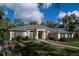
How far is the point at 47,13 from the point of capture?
36031 millimetres

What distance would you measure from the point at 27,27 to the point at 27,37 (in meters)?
0.17

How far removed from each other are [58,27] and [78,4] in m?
0.52

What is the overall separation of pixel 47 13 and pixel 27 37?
20.6 inches

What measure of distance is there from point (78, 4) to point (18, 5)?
39.4 inches

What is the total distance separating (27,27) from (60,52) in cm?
69

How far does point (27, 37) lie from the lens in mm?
36062

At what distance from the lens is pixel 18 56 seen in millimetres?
36000

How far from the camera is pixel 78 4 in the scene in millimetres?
35969

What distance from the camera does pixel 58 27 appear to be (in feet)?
118

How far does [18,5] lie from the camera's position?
36.0 metres

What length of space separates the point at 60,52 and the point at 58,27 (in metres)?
0.42

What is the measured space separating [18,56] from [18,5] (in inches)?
33.5

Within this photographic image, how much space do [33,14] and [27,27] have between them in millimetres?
241

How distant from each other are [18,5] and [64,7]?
767mm
